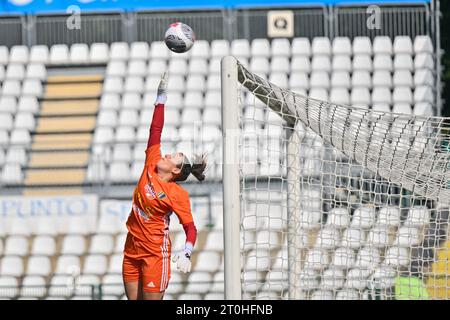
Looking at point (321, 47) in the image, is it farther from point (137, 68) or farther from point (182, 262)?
point (182, 262)

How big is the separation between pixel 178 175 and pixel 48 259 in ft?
18.6

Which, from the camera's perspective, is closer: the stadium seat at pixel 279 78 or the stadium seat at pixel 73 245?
the stadium seat at pixel 73 245

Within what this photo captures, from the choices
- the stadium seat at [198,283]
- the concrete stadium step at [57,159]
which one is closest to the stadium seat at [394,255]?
the stadium seat at [198,283]

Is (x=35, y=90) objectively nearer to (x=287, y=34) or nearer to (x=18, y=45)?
(x=18, y=45)

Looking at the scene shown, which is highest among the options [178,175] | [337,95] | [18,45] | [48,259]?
→ [18,45]

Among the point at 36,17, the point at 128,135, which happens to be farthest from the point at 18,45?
the point at 128,135

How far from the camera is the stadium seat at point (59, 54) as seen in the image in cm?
1449

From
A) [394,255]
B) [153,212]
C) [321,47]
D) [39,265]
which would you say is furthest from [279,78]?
[153,212]

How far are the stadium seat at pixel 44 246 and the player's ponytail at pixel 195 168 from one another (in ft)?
18.8

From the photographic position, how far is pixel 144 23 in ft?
A: 47.0

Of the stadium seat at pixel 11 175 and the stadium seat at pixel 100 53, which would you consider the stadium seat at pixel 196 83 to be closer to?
the stadium seat at pixel 100 53

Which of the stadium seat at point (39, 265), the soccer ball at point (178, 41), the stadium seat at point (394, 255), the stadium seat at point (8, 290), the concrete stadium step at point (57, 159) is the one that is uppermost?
the soccer ball at point (178, 41)

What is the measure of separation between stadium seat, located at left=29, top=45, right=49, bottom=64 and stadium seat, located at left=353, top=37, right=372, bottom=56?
4.48m

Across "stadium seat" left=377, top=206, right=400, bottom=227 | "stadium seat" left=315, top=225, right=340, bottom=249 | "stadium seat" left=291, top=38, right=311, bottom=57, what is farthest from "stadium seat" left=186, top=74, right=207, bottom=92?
"stadium seat" left=315, top=225, right=340, bottom=249
